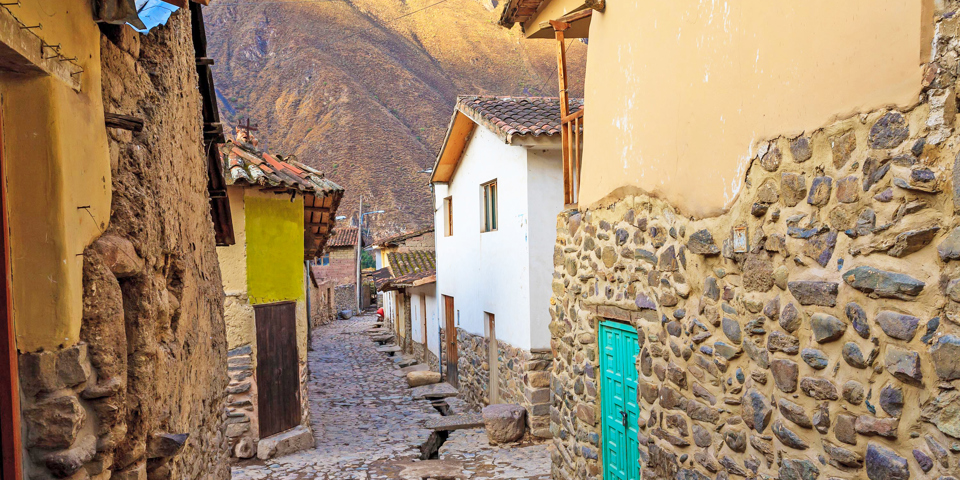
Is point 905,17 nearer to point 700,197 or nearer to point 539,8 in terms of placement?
point 700,197

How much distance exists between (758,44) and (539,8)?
12.6 feet

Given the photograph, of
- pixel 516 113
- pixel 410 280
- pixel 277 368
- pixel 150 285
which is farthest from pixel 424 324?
pixel 150 285

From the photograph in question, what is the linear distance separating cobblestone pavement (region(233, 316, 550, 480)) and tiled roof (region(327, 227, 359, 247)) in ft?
72.8

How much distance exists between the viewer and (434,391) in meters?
13.9

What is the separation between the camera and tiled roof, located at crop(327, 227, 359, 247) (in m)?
37.7

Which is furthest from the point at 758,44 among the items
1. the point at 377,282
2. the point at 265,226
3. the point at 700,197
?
the point at 377,282

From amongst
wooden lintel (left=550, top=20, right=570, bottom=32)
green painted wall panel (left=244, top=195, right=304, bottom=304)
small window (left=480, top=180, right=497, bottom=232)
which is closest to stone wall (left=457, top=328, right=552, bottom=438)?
small window (left=480, top=180, right=497, bottom=232)

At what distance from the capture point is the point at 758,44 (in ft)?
11.0

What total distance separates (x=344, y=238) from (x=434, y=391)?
25269 mm

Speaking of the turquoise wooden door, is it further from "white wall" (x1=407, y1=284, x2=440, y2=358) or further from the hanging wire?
"white wall" (x1=407, y1=284, x2=440, y2=358)

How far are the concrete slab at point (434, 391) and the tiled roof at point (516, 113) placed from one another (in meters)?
5.95

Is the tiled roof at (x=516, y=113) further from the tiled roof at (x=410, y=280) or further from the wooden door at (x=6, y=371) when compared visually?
the wooden door at (x=6, y=371)

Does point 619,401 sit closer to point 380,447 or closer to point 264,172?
point 380,447

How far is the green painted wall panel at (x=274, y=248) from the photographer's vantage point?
902 centimetres
